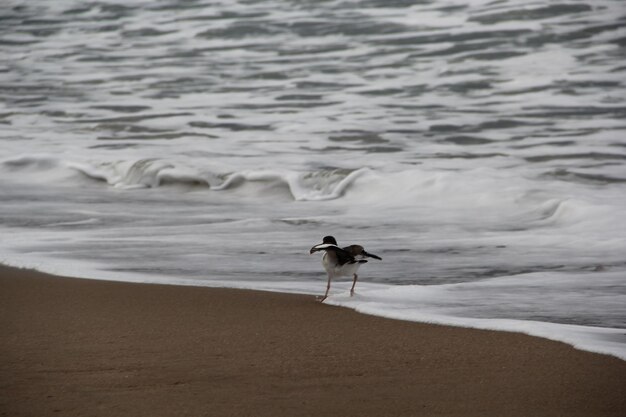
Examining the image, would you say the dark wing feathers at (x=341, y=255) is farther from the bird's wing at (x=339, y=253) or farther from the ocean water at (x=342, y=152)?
the ocean water at (x=342, y=152)

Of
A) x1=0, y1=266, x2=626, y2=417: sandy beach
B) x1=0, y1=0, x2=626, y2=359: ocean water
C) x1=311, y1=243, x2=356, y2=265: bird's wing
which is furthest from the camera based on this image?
x1=0, y1=0, x2=626, y2=359: ocean water

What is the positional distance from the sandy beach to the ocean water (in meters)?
0.30

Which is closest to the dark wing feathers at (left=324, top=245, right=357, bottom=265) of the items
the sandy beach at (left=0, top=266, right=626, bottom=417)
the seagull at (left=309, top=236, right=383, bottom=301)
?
the seagull at (left=309, top=236, right=383, bottom=301)

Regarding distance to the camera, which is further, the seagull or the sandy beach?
the seagull

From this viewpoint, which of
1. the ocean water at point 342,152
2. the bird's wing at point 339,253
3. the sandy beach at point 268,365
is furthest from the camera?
the ocean water at point 342,152

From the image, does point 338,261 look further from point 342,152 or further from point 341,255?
point 342,152

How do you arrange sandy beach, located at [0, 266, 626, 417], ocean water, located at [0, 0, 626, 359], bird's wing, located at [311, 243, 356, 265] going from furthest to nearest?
ocean water, located at [0, 0, 626, 359] → bird's wing, located at [311, 243, 356, 265] → sandy beach, located at [0, 266, 626, 417]

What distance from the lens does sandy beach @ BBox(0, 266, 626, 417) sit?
3100 mm

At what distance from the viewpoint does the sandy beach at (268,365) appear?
A: 310 cm

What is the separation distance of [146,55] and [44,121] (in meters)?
4.66

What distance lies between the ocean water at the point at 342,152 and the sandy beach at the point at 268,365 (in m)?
0.30

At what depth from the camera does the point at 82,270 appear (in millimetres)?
5230

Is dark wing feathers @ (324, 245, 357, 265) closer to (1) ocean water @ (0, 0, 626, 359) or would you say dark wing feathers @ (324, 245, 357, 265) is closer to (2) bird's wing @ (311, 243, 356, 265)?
(2) bird's wing @ (311, 243, 356, 265)

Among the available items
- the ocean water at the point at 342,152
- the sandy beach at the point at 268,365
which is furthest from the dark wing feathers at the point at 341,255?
the sandy beach at the point at 268,365
